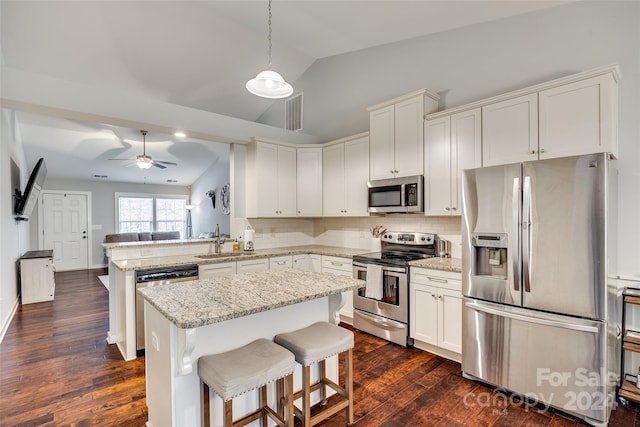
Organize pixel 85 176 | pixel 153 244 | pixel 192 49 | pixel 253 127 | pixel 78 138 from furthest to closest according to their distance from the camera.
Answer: pixel 85 176 < pixel 78 138 < pixel 253 127 < pixel 192 49 < pixel 153 244

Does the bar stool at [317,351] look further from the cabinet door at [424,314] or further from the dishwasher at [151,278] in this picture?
the dishwasher at [151,278]

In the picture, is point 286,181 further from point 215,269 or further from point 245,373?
point 245,373

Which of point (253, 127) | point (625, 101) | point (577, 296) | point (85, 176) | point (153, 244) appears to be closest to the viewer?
point (577, 296)

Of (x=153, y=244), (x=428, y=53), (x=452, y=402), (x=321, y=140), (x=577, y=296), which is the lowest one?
(x=452, y=402)

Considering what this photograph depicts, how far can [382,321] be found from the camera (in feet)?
10.8

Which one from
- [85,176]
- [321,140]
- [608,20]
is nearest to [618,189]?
[608,20]

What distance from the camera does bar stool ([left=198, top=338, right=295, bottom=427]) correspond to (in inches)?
54.9

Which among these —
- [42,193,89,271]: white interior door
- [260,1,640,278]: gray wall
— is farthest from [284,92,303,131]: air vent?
[42,193,89,271]: white interior door

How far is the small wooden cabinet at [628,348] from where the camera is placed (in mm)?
2146

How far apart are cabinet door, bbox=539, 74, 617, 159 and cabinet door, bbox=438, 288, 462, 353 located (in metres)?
1.44

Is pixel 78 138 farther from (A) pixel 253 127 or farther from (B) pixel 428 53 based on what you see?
(B) pixel 428 53

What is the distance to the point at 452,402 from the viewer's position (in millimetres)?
2248

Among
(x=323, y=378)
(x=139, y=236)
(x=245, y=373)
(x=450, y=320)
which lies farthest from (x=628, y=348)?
(x=139, y=236)

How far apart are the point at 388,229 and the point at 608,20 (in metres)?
2.82
